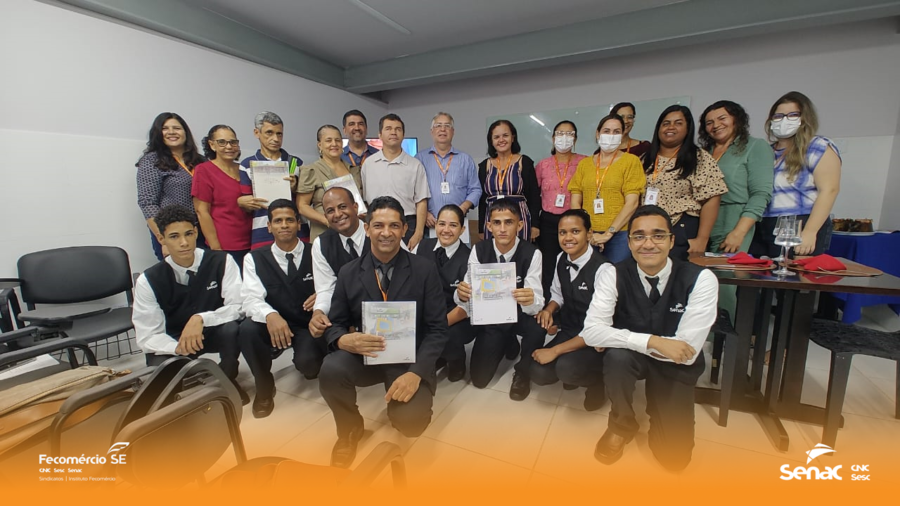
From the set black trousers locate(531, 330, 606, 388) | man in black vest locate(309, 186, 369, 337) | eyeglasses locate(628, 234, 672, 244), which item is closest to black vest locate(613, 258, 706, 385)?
eyeglasses locate(628, 234, 672, 244)

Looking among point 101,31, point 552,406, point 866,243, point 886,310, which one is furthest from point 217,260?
point 886,310

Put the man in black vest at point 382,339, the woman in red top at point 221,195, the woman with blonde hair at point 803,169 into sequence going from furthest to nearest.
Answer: the woman in red top at point 221,195, the woman with blonde hair at point 803,169, the man in black vest at point 382,339

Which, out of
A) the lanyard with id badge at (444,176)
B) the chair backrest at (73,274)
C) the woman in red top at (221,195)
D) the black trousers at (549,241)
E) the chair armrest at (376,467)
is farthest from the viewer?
the lanyard with id badge at (444,176)

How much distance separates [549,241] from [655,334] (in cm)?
146

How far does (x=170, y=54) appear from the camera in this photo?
3730mm

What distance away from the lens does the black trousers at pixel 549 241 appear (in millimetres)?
3123

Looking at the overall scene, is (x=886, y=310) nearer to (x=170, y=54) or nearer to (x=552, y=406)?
(x=552, y=406)

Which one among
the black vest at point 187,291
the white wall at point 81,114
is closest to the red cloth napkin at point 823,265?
the black vest at point 187,291

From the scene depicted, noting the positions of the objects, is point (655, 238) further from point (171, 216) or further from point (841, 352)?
point (171, 216)

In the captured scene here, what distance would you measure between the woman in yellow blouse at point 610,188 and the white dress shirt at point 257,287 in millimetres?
2160

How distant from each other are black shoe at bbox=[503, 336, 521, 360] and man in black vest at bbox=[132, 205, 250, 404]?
1.81m

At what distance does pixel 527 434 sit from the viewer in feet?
6.38

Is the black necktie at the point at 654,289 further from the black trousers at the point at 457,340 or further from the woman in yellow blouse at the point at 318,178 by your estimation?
the woman in yellow blouse at the point at 318,178

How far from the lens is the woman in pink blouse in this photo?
3.03m
